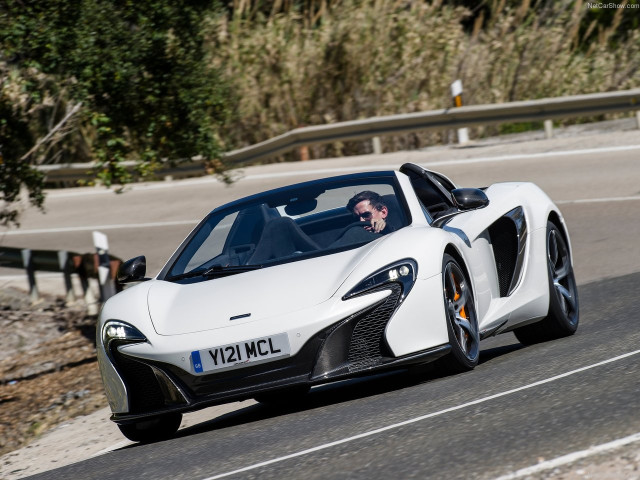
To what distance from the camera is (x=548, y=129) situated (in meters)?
19.5

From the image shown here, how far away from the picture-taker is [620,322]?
7859mm

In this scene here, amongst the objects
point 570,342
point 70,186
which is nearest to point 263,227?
point 570,342

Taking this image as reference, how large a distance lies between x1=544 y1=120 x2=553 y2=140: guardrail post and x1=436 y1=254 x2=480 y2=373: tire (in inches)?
519

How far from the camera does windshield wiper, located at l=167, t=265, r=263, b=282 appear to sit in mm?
6684

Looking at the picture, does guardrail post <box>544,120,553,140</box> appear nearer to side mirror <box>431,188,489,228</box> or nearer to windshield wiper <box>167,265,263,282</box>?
side mirror <box>431,188,489,228</box>

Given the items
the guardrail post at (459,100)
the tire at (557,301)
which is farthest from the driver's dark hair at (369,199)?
the guardrail post at (459,100)

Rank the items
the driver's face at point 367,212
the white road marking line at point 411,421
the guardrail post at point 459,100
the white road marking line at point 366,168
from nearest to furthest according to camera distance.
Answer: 1. the white road marking line at point 411,421
2. the driver's face at point 367,212
3. the white road marking line at point 366,168
4. the guardrail post at point 459,100

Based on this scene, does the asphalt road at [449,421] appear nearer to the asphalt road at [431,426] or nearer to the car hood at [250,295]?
the asphalt road at [431,426]

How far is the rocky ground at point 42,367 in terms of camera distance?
9.68 m

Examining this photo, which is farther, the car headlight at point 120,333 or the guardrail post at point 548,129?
the guardrail post at point 548,129

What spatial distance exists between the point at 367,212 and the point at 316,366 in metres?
1.37

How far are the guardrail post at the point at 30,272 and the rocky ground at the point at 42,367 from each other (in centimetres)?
10

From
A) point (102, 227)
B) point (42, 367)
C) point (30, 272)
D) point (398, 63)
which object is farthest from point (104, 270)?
point (398, 63)

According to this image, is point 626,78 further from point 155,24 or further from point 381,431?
point 381,431
